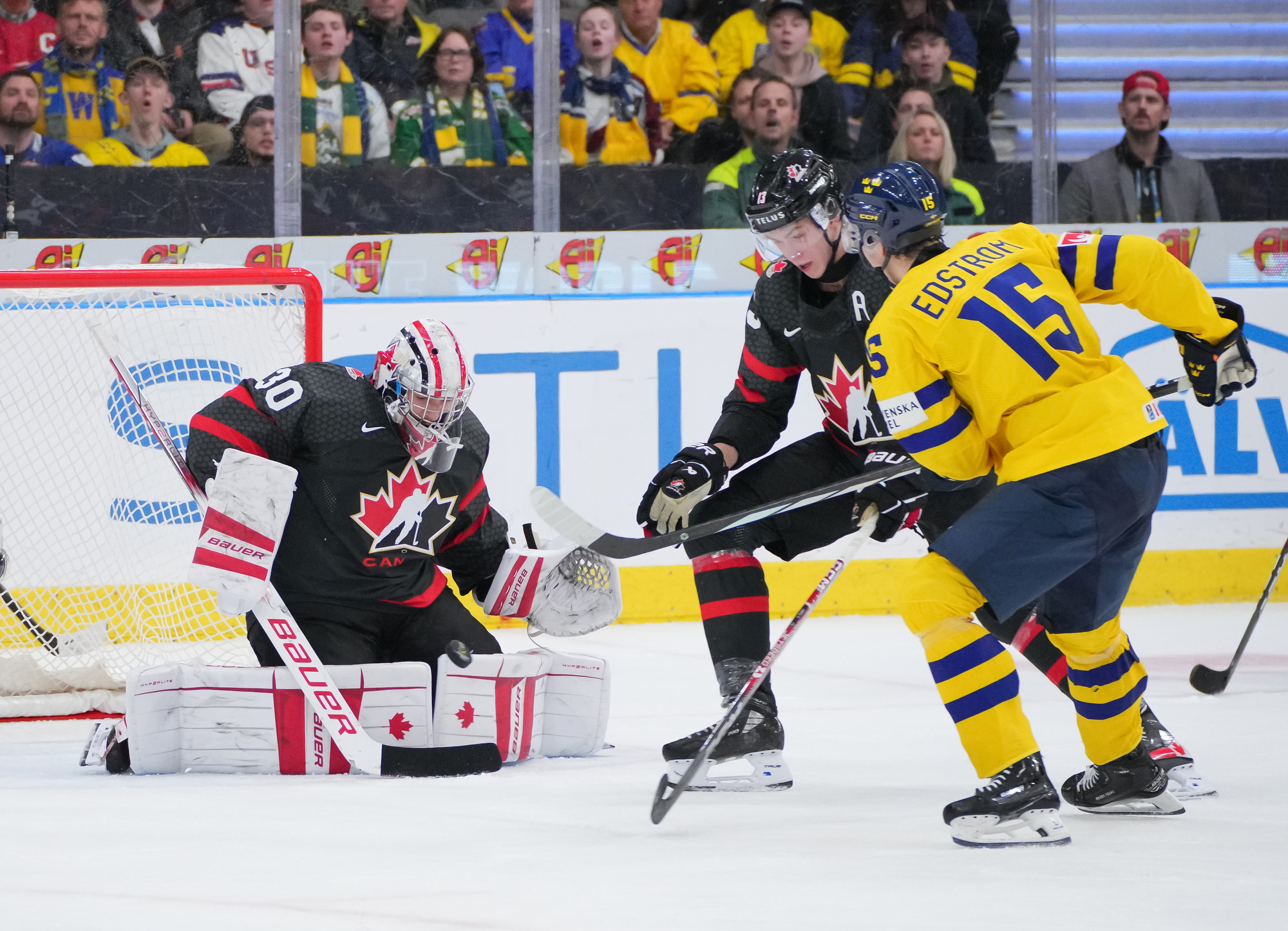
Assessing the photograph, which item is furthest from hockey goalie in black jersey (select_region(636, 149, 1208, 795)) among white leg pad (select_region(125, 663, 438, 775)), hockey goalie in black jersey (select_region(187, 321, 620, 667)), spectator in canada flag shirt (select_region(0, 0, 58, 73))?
spectator in canada flag shirt (select_region(0, 0, 58, 73))

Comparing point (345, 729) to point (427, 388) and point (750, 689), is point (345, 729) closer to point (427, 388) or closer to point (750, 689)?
point (427, 388)

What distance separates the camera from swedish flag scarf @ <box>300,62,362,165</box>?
4.66m

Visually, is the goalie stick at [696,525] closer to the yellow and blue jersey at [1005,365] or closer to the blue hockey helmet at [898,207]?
the yellow and blue jersey at [1005,365]

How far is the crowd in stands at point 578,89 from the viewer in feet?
15.3

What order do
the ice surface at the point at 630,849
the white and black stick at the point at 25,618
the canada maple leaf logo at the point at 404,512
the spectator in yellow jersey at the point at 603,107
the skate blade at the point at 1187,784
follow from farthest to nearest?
the spectator in yellow jersey at the point at 603,107 → the white and black stick at the point at 25,618 → the canada maple leaf logo at the point at 404,512 → the skate blade at the point at 1187,784 → the ice surface at the point at 630,849

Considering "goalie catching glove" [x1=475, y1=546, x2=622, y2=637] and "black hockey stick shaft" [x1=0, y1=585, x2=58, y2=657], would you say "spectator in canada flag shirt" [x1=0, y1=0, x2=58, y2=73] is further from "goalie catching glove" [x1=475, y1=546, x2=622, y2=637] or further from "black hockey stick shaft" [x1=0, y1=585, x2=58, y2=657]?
"goalie catching glove" [x1=475, y1=546, x2=622, y2=637]

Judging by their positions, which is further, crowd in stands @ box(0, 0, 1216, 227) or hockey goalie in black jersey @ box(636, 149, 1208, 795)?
crowd in stands @ box(0, 0, 1216, 227)

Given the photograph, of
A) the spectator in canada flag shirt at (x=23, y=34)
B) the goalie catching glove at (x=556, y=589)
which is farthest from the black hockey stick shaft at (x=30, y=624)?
the spectator in canada flag shirt at (x=23, y=34)

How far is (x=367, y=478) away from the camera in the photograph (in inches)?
109

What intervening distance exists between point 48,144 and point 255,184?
25.0 inches

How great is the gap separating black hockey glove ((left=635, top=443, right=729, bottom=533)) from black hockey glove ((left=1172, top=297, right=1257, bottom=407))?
2.66ft

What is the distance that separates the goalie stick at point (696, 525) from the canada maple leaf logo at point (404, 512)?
0.40 metres

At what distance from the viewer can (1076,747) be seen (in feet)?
9.48

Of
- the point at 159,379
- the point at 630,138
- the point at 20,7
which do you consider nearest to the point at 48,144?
the point at 20,7
